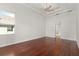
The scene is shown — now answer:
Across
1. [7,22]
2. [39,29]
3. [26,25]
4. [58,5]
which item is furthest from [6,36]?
[58,5]

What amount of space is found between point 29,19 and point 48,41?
2.16 feet

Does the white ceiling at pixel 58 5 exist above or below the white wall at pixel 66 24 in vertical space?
above

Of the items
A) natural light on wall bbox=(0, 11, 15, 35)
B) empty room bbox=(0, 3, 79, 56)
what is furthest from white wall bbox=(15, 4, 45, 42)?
natural light on wall bbox=(0, 11, 15, 35)

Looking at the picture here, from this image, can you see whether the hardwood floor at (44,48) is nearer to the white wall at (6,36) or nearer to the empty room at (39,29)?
the empty room at (39,29)

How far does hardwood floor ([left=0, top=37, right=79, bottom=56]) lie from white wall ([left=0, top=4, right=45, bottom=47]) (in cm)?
13

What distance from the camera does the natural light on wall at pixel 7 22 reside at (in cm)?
147

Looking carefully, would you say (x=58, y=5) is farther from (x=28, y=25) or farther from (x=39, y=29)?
(x=28, y=25)

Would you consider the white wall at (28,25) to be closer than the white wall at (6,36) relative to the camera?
No

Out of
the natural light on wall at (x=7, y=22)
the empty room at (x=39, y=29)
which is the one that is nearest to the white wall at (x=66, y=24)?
the empty room at (x=39, y=29)

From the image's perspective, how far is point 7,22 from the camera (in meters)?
1.51

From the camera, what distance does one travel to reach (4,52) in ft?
4.87

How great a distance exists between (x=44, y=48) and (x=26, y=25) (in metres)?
0.66

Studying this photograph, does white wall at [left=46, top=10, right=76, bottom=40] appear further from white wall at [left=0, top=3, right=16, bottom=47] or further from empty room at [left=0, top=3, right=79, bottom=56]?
white wall at [left=0, top=3, right=16, bottom=47]

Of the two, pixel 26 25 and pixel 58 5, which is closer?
pixel 58 5
